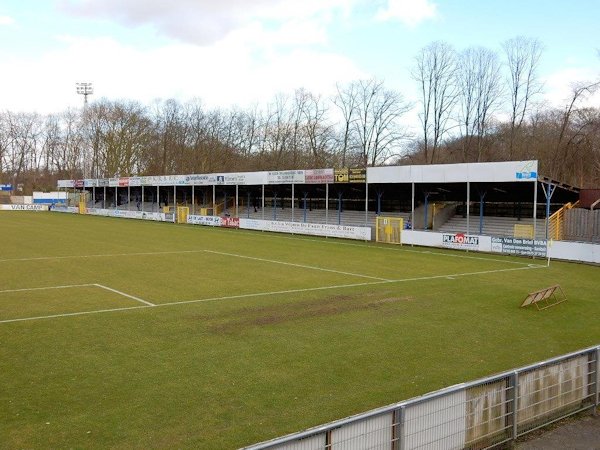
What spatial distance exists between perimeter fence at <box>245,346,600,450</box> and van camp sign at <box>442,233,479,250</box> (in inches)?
980

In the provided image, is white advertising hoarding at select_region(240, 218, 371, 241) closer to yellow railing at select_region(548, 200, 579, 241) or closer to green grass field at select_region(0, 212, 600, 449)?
yellow railing at select_region(548, 200, 579, 241)

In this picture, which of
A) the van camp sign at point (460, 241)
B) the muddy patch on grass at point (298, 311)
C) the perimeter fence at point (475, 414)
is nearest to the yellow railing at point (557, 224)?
the van camp sign at point (460, 241)

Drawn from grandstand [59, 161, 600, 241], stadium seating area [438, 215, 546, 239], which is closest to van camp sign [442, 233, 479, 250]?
grandstand [59, 161, 600, 241]

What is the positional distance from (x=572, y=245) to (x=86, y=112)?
9301cm

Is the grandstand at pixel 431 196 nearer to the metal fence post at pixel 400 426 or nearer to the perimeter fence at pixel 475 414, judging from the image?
the perimeter fence at pixel 475 414

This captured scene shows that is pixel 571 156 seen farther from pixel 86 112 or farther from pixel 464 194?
pixel 86 112

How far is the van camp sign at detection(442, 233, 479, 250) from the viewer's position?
3244 cm

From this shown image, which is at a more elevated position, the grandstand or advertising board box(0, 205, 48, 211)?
the grandstand

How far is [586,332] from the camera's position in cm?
1366

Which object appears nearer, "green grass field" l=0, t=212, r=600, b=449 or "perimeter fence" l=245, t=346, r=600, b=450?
"perimeter fence" l=245, t=346, r=600, b=450

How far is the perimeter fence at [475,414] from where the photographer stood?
5.47 meters

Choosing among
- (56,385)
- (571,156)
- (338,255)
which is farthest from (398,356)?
(571,156)

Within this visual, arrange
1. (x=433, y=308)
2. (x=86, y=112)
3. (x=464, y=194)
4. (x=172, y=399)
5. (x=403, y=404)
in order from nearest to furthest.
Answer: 1. (x=403, y=404)
2. (x=172, y=399)
3. (x=433, y=308)
4. (x=464, y=194)
5. (x=86, y=112)

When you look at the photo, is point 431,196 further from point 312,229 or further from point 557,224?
point 557,224
